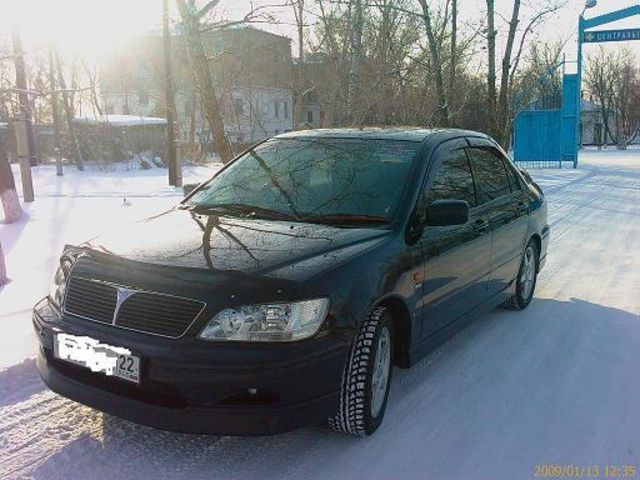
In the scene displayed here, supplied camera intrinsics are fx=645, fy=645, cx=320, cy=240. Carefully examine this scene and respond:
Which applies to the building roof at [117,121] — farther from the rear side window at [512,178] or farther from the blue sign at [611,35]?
the rear side window at [512,178]

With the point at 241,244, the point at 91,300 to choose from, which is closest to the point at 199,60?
the point at 241,244

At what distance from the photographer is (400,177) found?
4020mm

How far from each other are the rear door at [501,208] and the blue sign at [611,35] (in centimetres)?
1943

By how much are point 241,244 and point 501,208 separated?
2546 mm

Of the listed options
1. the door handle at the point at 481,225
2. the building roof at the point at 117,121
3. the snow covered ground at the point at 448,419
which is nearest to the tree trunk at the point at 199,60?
the snow covered ground at the point at 448,419

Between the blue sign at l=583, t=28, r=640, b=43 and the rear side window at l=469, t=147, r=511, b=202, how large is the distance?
19.6 m

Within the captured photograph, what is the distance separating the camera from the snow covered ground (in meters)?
3.07

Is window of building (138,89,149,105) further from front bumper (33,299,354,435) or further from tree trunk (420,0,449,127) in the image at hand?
front bumper (33,299,354,435)

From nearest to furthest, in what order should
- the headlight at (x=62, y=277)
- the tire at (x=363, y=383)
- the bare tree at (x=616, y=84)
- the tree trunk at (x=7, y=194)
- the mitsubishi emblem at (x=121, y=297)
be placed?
1. the mitsubishi emblem at (x=121, y=297)
2. the tire at (x=363, y=383)
3. the headlight at (x=62, y=277)
4. the tree trunk at (x=7, y=194)
5. the bare tree at (x=616, y=84)

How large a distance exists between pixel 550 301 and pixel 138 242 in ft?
13.7

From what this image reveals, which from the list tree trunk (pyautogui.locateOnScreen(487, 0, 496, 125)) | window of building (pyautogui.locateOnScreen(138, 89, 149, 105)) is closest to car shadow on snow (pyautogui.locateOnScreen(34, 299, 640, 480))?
tree trunk (pyautogui.locateOnScreen(487, 0, 496, 125))

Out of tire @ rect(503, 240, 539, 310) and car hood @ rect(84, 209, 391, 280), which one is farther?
tire @ rect(503, 240, 539, 310)

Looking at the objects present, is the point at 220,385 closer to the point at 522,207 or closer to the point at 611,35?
the point at 522,207

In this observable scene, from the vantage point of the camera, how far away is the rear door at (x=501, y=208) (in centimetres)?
487
